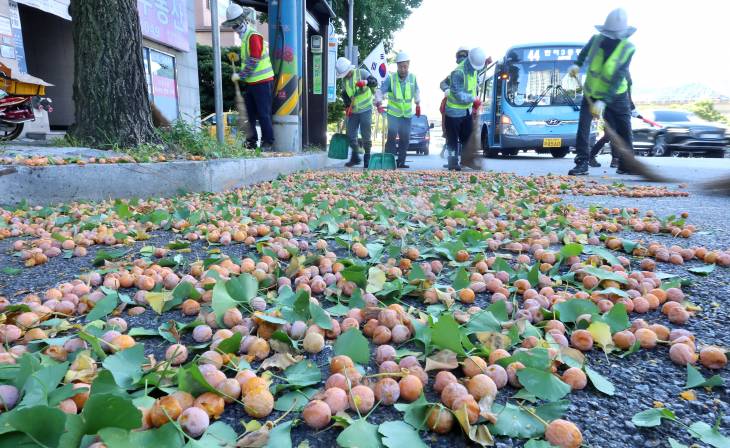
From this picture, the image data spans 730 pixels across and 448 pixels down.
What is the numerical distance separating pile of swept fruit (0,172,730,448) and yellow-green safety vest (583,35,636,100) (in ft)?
13.5

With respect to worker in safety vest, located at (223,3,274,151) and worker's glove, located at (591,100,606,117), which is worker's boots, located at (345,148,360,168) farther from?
worker's glove, located at (591,100,606,117)

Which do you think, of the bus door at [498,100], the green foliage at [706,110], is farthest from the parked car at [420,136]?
the green foliage at [706,110]

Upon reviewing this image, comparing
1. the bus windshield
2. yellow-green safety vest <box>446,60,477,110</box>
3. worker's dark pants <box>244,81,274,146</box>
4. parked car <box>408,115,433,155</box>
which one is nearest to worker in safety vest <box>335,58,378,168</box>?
yellow-green safety vest <box>446,60,477,110</box>

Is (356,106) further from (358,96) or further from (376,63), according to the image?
(376,63)

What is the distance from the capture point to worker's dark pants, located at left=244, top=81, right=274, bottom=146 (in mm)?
6426

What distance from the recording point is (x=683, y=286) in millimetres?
1701

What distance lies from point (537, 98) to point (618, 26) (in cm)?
535

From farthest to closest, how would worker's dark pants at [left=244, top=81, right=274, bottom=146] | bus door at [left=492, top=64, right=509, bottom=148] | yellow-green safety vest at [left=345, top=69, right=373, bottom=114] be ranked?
bus door at [left=492, top=64, right=509, bottom=148] < yellow-green safety vest at [left=345, top=69, right=373, bottom=114] < worker's dark pants at [left=244, top=81, right=274, bottom=146]

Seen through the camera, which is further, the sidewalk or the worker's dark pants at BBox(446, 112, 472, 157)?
the worker's dark pants at BBox(446, 112, 472, 157)

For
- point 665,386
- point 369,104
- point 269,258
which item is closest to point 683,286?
point 665,386

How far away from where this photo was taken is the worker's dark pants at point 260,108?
643 centimetres

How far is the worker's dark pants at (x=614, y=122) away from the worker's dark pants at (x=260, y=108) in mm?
4171

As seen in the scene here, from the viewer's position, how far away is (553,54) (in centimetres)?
1092

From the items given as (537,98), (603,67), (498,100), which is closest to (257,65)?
(603,67)
